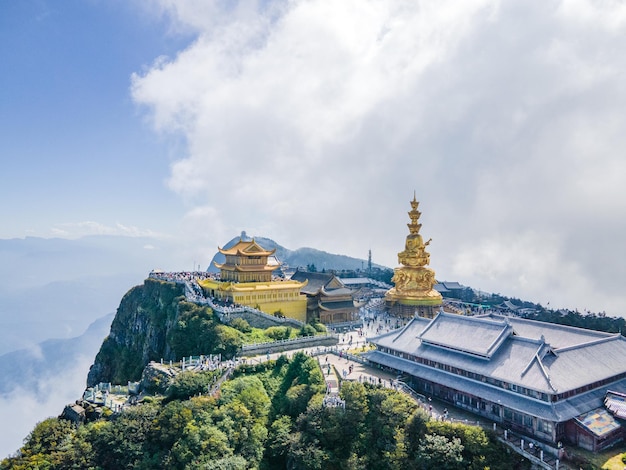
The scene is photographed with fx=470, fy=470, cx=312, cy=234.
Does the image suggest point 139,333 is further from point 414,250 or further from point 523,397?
point 523,397

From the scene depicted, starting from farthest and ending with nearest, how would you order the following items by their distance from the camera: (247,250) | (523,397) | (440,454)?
(247,250), (523,397), (440,454)

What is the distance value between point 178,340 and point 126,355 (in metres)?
18.3

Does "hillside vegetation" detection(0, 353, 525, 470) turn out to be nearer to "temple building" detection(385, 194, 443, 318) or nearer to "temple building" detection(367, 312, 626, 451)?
"temple building" detection(367, 312, 626, 451)

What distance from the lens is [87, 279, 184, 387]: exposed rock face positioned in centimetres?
5256

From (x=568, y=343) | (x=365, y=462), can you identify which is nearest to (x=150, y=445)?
(x=365, y=462)

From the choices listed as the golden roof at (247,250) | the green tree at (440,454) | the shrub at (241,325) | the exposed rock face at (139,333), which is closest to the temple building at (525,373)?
the green tree at (440,454)

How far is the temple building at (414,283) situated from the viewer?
55.9m

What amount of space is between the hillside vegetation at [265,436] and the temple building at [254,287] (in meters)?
18.2

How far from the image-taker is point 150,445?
2834 centimetres

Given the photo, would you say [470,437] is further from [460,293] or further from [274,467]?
[460,293]

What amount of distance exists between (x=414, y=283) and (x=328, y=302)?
10974 millimetres

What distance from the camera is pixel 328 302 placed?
55.7 metres

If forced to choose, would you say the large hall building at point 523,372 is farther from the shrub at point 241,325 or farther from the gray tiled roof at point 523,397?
the shrub at point 241,325

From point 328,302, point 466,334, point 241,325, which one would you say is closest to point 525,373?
point 466,334
